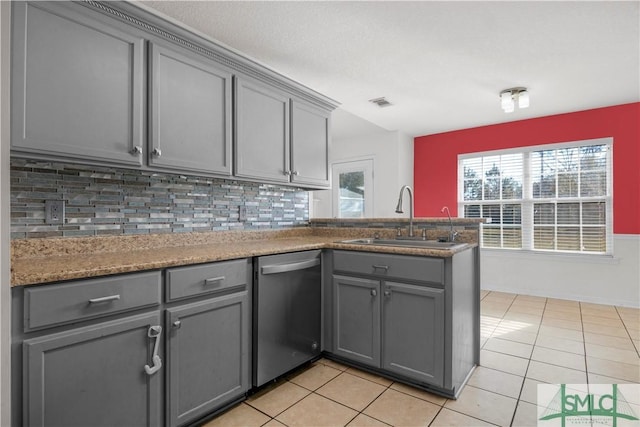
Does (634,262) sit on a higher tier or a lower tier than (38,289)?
lower

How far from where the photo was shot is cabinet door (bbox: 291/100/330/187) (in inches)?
106

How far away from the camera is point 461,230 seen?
2.39 meters

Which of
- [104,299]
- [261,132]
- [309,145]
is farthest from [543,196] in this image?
[104,299]

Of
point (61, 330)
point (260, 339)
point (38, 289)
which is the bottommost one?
point (260, 339)

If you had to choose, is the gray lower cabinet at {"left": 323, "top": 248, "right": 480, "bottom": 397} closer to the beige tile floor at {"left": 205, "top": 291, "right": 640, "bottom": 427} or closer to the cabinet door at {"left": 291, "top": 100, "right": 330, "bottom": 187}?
the beige tile floor at {"left": 205, "top": 291, "right": 640, "bottom": 427}

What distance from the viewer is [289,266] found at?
6.81ft

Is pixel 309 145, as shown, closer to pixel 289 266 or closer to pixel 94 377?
pixel 289 266

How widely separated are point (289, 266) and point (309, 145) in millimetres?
1176

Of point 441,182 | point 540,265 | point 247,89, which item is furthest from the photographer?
point 441,182

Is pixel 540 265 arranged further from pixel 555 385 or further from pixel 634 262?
pixel 555 385

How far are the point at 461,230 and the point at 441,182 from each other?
3.11 m

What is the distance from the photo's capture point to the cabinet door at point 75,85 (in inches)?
54.1

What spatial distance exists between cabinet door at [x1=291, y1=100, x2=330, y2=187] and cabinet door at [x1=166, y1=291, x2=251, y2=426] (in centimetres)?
125

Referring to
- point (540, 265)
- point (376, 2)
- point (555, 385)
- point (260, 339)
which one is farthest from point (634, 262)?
point (260, 339)
